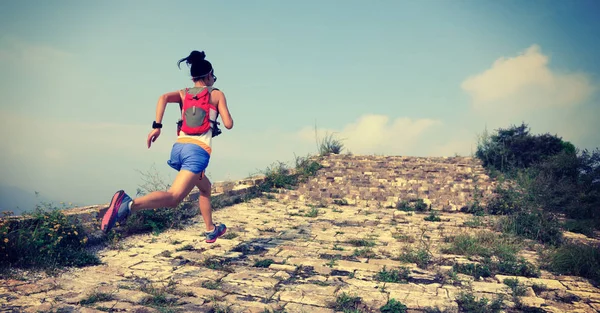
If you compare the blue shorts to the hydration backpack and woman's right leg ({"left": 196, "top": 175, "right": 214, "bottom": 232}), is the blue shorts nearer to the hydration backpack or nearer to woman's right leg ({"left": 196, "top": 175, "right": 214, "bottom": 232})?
the hydration backpack

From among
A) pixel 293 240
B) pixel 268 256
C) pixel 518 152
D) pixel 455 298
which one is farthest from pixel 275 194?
pixel 518 152

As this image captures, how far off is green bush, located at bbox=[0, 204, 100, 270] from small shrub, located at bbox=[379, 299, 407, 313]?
3365mm

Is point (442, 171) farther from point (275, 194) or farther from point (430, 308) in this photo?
point (430, 308)

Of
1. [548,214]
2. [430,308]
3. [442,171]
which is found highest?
[442,171]

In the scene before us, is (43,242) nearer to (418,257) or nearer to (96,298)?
(96,298)

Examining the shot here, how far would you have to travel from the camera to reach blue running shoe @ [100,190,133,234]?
11.7ft

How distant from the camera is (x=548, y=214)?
21.6 feet

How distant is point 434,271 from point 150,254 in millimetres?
3539

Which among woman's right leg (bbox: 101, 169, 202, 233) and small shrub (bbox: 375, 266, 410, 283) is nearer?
woman's right leg (bbox: 101, 169, 202, 233)

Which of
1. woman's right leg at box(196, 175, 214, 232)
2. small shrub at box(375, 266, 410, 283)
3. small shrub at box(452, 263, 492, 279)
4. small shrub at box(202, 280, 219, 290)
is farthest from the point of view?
woman's right leg at box(196, 175, 214, 232)

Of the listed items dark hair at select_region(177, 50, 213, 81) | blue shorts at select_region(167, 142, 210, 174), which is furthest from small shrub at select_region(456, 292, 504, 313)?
dark hair at select_region(177, 50, 213, 81)

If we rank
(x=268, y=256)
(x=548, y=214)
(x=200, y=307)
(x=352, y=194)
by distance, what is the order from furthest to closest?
(x=352, y=194), (x=548, y=214), (x=268, y=256), (x=200, y=307)

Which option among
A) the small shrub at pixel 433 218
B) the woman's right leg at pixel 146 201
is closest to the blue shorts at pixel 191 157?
the woman's right leg at pixel 146 201

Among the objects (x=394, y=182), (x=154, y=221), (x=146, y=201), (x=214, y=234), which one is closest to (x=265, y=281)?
(x=214, y=234)
